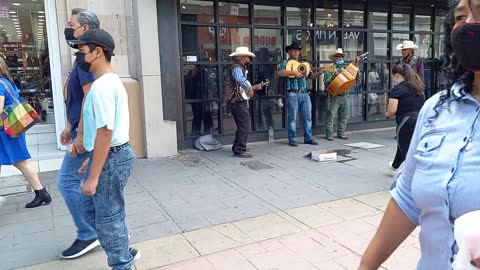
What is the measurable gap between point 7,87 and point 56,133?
2620 millimetres

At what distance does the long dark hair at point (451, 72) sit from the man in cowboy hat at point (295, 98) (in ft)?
20.1

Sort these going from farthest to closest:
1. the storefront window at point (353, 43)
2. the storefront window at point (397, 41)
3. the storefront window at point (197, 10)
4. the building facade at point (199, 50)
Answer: the storefront window at point (397, 41)
the storefront window at point (353, 43)
the storefront window at point (197, 10)
the building facade at point (199, 50)

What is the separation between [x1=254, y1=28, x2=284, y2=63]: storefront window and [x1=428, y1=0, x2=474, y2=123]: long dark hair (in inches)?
265

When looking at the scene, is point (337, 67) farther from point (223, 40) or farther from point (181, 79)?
point (181, 79)

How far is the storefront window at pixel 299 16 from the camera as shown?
27.0ft

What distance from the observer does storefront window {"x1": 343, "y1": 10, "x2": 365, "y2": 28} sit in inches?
352

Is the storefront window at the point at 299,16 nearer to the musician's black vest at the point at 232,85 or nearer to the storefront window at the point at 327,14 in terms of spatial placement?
the storefront window at the point at 327,14

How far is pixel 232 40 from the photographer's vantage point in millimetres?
7746

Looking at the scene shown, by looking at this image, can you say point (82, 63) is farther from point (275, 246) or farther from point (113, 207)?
point (275, 246)

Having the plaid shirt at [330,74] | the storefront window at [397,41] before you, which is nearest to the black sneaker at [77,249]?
the plaid shirt at [330,74]

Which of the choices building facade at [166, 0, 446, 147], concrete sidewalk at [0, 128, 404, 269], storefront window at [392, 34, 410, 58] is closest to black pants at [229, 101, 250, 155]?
concrete sidewalk at [0, 128, 404, 269]

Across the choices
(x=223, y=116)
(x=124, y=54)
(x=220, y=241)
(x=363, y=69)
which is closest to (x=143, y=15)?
(x=124, y=54)

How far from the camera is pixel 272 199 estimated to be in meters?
4.74

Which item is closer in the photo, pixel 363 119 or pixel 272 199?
pixel 272 199
